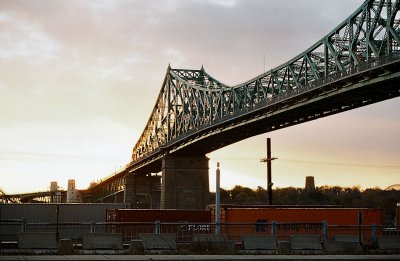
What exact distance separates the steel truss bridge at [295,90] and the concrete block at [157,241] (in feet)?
88.9

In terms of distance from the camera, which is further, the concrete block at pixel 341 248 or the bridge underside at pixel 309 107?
the bridge underside at pixel 309 107

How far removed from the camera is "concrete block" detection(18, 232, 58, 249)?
2391 centimetres

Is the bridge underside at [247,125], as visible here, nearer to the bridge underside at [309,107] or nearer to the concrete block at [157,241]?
the bridge underside at [309,107]

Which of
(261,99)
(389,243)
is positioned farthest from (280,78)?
(389,243)

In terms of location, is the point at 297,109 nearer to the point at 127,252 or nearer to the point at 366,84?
the point at 366,84

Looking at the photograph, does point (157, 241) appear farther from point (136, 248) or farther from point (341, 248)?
point (341, 248)

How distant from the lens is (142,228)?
39.0 m

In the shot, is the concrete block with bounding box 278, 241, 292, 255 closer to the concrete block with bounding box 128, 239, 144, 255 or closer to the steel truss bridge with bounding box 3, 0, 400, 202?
the concrete block with bounding box 128, 239, 144, 255

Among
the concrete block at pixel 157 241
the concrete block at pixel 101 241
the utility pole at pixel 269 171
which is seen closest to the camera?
the concrete block at pixel 101 241

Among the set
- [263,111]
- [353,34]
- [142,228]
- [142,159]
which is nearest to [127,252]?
[142,228]

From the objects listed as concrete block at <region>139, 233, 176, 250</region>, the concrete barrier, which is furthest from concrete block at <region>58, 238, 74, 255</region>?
the concrete barrier

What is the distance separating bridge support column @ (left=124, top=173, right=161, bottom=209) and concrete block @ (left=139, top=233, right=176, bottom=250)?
108 m

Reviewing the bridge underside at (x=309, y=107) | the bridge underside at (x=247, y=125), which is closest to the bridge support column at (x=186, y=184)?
the bridge underside at (x=247, y=125)

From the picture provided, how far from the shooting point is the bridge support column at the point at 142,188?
13412cm
